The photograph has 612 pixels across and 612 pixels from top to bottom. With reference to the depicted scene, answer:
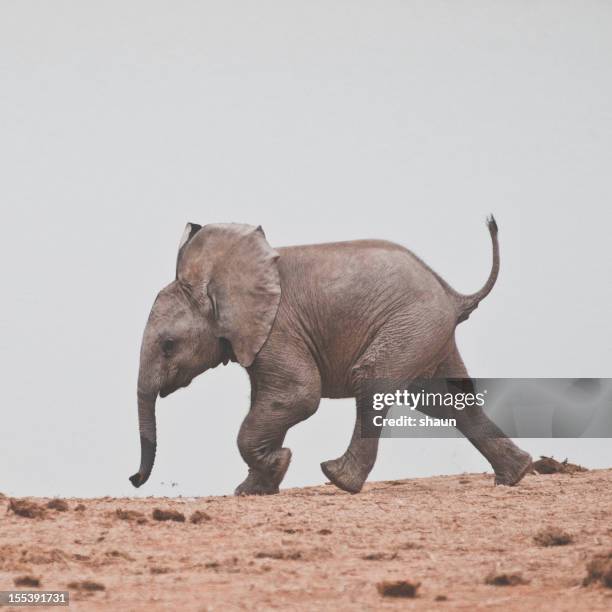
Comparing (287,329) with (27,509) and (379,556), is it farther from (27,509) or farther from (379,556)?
(379,556)

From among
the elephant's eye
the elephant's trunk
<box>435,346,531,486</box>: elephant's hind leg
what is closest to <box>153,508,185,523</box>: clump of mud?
the elephant's trunk

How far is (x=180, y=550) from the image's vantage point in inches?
361

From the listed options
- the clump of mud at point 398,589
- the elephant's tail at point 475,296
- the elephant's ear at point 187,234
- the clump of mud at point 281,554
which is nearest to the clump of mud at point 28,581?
the clump of mud at point 281,554

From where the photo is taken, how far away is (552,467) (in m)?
16.4

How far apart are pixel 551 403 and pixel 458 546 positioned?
6402 mm

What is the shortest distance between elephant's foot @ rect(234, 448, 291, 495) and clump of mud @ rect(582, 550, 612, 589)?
5.41 meters

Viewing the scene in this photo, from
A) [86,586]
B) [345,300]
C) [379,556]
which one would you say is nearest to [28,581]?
[86,586]

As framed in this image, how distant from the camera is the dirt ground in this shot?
7.57 m

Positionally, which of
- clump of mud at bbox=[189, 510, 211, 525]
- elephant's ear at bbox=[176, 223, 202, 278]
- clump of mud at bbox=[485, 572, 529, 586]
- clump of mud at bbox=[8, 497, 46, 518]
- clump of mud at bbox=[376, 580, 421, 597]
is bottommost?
clump of mud at bbox=[376, 580, 421, 597]

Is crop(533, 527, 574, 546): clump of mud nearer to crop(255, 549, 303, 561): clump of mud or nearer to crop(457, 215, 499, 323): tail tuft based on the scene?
crop(255, 549, 303, 561): clump of mud

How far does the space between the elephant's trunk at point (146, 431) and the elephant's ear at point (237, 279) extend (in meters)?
1.03

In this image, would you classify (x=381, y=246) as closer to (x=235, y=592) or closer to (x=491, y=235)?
(x=491, y=235)

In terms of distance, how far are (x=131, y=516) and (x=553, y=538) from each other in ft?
10.7

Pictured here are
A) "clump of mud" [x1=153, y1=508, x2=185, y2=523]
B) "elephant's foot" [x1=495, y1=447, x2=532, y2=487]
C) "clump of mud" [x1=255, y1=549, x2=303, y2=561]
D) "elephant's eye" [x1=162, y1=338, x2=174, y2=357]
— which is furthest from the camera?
"elephant's foot" [x1=495, y1=447, x2=532, y2=487]
